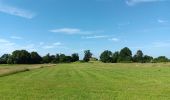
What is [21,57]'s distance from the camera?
610 ft

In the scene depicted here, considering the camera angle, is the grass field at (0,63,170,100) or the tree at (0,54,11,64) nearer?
the grass field at (0,63,170,100)

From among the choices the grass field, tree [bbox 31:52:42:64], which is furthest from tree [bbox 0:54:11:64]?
the grass field

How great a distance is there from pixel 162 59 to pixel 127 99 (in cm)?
17356

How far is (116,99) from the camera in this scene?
1725 centimetres

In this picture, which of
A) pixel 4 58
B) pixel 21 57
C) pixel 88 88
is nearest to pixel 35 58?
pixel 21 57

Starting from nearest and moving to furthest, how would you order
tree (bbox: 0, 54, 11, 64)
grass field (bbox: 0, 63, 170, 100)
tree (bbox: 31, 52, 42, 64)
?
grass field (bbox: 0, 63, 170, 100) < tree (bbox: 0, 54, 11, 64) < tree (bbox: 31, 52, 42, 64)

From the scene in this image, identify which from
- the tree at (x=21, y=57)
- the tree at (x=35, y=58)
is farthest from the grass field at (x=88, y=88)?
the tree at (x=35, y=58)

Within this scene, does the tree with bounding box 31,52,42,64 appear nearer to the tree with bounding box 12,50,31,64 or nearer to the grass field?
the tree with bounding box 12,50,31,64

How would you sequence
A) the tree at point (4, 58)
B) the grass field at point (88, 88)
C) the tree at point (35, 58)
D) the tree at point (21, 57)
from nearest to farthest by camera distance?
the grass field at point (88, 88), the tree at point (4, 58), the tree at point (21, 57), the tree at point (35, 58)

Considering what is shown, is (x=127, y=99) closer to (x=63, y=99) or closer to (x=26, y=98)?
(x=63, y=99)

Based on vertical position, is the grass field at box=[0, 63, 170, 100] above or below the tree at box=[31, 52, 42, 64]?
below

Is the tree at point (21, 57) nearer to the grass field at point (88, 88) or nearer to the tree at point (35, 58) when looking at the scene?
the tree at point (35, 58)

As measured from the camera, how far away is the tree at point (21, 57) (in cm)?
18475

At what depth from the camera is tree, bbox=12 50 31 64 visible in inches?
7274
